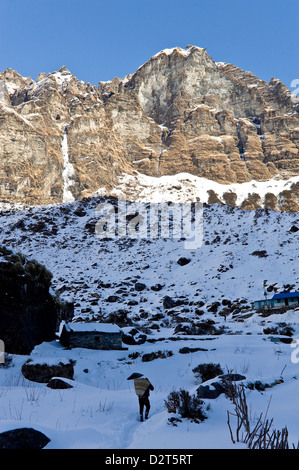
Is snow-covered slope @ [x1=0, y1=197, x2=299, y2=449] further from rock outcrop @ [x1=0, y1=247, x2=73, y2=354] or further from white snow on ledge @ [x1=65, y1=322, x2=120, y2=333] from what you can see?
white snow on ledge @ [x1=65, y1=322, x2=120, y2=333]

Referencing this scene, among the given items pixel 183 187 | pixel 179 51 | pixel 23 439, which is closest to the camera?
pixel 23 439

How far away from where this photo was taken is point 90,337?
1642cm

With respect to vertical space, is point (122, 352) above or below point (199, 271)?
below

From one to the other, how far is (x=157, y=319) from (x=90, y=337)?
11.8 m

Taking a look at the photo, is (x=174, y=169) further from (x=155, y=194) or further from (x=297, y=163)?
(x=297, y=163)

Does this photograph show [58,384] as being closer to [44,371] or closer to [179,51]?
[44,371]

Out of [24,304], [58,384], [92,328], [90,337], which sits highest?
[24,304]

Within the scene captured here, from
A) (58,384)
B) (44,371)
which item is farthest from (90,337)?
(58,384)

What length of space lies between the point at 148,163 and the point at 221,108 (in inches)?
2489

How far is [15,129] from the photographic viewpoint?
5226 inches

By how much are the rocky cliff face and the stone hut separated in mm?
113387

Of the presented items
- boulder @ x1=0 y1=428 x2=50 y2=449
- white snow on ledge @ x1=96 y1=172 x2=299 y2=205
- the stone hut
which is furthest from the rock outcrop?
white snow on ledge @ x1=96 y1=172 x2=299 y2=205

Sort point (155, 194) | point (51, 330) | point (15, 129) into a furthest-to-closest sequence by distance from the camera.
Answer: point (15, 129) < point (155, 194) < point (51, 330)
